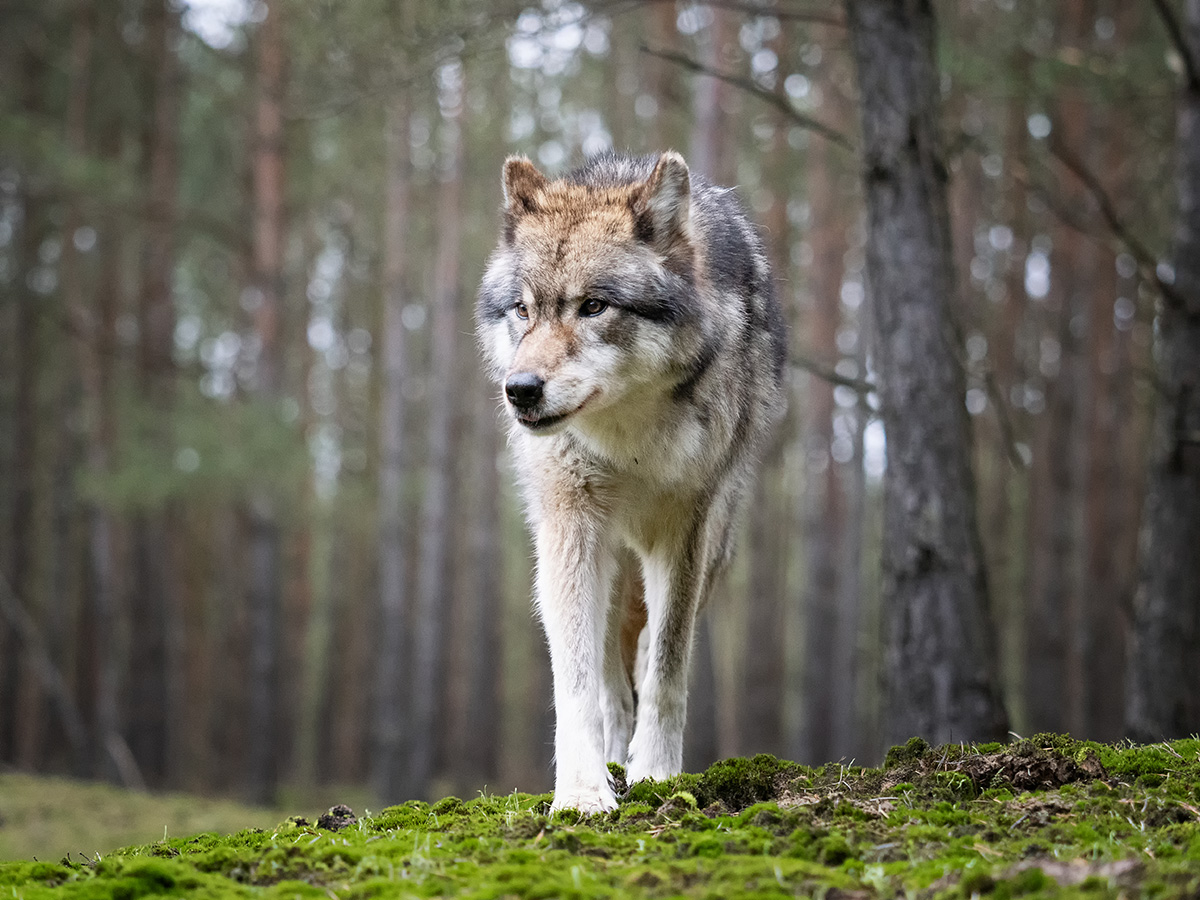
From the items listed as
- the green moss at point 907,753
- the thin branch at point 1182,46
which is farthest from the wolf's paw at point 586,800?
the thin branch at point 1182,46

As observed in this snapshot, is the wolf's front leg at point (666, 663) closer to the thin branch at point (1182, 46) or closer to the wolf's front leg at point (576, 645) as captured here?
the wolf's front leg at point (576, 645)

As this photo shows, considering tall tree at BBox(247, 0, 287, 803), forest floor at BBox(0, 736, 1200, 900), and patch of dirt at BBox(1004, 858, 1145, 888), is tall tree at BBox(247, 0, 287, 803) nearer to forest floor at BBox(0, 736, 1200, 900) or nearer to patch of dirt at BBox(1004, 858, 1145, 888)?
forest floor at BBox(0, 736, 1200, 900)

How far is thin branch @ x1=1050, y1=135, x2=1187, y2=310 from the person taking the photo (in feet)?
20.5

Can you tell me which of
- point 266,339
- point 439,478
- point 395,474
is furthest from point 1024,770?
point 439,478

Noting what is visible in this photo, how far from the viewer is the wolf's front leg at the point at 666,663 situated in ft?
14.9

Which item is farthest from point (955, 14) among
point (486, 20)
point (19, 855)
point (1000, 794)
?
point (19, 855)

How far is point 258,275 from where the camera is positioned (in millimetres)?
15688

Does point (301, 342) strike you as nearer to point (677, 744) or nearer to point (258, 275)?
point (258, 275)

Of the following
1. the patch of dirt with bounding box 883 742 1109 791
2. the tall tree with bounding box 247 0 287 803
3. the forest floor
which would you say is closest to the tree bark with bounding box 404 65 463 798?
the tall tree with bounding box 247 0 287 803

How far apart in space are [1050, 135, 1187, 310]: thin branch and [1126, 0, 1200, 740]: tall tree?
0.20 ft

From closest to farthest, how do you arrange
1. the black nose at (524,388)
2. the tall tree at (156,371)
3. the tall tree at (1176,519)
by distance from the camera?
the black nose at (524,388) → the tall tree at (1176,519) → the tall tree at (156,371)

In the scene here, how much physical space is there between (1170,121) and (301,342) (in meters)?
19.8

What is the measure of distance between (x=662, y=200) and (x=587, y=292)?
598mm

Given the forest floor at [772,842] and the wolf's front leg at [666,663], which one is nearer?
the forest floor at [772,842]
